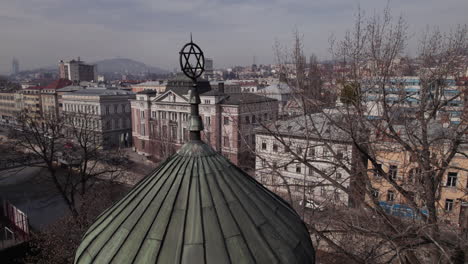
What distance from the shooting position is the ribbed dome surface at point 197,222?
11.9 ft

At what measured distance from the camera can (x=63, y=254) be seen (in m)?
13.6

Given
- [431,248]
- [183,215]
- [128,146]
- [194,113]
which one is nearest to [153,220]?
[183,215]

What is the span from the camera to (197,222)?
3709mm

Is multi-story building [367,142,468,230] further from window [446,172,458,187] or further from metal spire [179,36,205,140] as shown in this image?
metal spire [179,36,205,140]

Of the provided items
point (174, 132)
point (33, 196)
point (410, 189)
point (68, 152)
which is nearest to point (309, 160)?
point (410, 189)

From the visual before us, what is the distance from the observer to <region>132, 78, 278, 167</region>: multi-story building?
1451 inches

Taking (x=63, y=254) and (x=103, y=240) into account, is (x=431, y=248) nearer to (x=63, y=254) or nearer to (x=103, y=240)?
(x=103, y=240)

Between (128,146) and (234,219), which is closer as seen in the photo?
(234,219)

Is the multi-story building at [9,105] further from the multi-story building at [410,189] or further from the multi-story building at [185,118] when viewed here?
the multi-story building at [410,189]

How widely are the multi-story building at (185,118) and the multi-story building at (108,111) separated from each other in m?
6.81

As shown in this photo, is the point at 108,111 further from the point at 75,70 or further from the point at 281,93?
the point at 75,70

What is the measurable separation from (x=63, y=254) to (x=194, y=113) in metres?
12.7

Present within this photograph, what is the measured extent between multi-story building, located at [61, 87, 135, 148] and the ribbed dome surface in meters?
52.2

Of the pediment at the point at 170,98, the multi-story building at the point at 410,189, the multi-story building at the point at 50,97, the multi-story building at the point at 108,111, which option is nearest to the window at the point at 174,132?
the pediment at the point at 170,98
